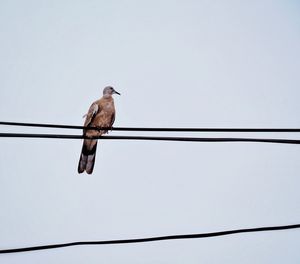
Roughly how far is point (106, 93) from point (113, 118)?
0.72 ft

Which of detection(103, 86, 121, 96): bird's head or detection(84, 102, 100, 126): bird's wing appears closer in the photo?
detection(84, 102, 100, 126): bird's wing

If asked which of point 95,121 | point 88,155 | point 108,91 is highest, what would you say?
point 108,91

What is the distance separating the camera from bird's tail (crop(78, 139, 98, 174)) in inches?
92.3

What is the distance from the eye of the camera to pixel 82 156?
2.38 m

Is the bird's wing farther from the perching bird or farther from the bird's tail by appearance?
the bird's tail

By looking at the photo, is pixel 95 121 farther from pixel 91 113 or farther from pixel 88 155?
pixel 88 155

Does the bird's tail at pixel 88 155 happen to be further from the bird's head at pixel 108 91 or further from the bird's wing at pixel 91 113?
the bird's head at pixel 108 91

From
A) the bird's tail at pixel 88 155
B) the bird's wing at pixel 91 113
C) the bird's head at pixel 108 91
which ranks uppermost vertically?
the bird's head at pixel 108 91

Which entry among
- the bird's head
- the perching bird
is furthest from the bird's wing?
the bird's head

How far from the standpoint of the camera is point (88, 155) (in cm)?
237

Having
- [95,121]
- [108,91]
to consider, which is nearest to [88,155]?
[95,121]

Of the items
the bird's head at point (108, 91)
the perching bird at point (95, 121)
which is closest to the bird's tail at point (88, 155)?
the perching bird at point (95, 121)

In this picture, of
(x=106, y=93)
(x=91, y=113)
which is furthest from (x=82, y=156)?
(x=106, y=93)

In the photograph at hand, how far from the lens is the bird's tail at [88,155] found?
2344 millimetres
